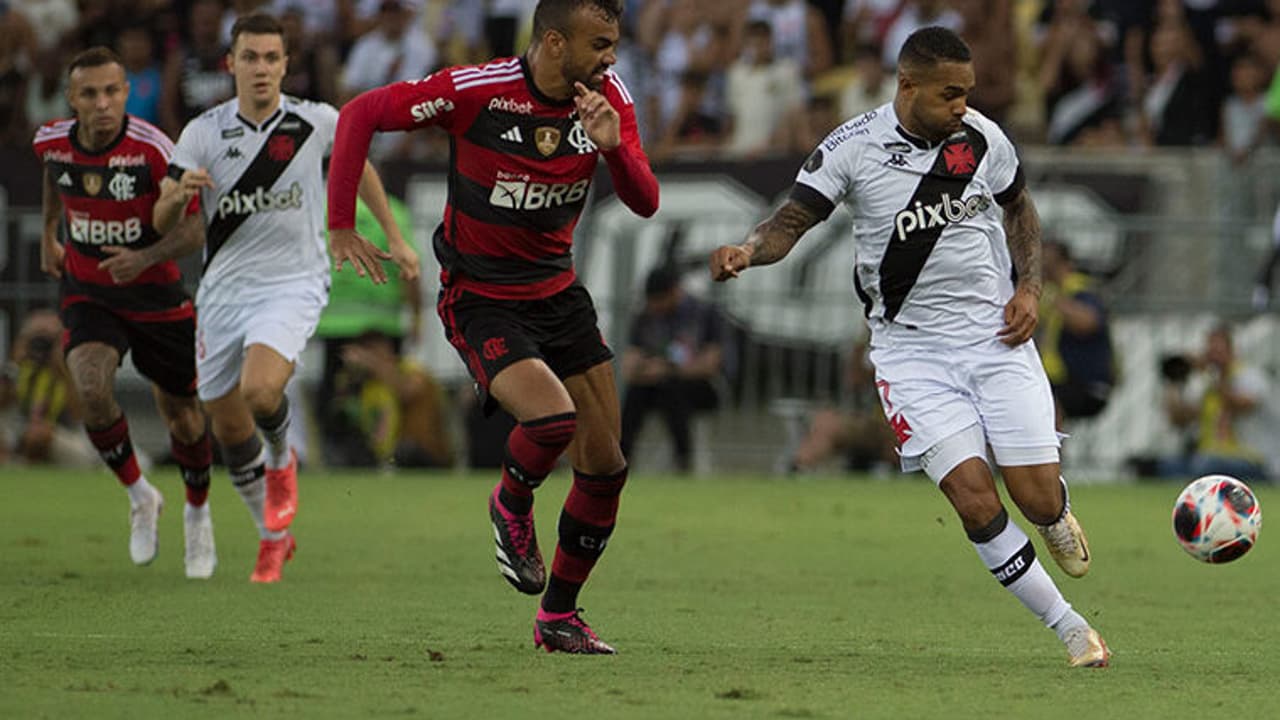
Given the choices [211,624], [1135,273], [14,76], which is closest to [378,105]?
[211,624]

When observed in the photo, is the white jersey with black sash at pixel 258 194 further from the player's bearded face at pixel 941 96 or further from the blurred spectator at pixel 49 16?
the blurred spectator at pixel 49 16

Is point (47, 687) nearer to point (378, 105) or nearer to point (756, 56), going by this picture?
point (378, 105)

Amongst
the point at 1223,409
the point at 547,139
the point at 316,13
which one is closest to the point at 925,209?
the point at 547,139

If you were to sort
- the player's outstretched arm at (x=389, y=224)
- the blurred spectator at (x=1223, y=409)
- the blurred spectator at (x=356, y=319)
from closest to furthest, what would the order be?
the player's outstretched arm at (x=389, y=224)
the blurred spectator at (x=1223, y=409)
the blurred spectator at (x=356, y=319)

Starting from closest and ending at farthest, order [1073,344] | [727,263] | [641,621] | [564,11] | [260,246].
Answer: [727,263], [564,11], [641,621], [260,246], [1073,344]

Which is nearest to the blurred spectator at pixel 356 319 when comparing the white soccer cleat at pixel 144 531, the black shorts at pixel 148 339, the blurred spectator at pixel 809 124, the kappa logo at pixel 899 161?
the blurred spectator at pixel 809 124

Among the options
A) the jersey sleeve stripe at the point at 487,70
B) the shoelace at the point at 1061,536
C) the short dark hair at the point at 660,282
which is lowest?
the short dark hair at the point at 660,282

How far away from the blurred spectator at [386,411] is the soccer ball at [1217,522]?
38.3 feet

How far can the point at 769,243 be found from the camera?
863 centimetres

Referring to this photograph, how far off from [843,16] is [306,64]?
17.8ft

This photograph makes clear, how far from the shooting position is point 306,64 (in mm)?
21359

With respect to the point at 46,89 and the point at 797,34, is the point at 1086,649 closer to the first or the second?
the point at 797,34

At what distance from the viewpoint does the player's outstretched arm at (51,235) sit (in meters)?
12.6

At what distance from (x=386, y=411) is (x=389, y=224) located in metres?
9.32
